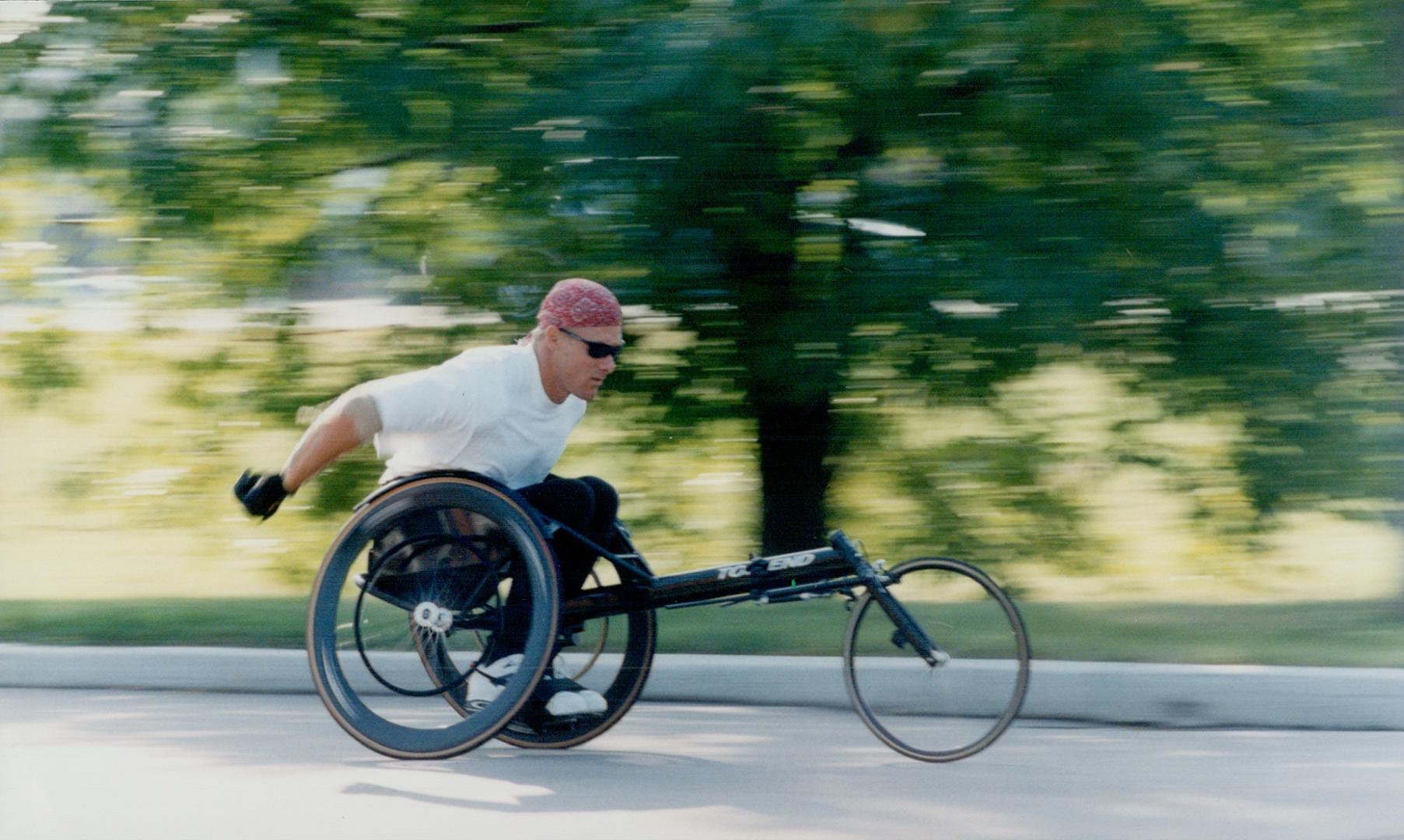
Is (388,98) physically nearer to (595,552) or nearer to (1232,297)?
(595,552)

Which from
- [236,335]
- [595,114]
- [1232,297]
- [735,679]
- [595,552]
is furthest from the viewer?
[236,335]

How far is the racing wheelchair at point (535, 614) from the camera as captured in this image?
4293 mm

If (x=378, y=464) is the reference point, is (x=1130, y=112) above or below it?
above

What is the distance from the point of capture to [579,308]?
14.6 ft

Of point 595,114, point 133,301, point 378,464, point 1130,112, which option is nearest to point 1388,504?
point 1130,112

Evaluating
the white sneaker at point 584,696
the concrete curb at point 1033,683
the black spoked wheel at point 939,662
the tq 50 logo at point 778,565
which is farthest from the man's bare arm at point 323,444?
the black spoked wheel at point 939,662

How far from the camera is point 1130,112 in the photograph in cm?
562

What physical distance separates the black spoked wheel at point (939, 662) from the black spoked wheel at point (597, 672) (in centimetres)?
65

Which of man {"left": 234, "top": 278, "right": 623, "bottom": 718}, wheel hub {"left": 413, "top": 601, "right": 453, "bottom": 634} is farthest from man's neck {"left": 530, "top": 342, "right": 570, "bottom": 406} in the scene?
wheel hub {"left": 413, "top": 601, "right": 453, "bottom": 634}

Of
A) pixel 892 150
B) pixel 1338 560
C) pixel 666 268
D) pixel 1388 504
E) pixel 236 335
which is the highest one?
pixel 892 150

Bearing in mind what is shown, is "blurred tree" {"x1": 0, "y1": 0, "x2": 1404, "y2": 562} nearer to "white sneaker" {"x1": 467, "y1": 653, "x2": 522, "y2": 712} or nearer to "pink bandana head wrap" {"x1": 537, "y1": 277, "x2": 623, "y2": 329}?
"pink bandana head wrap" {"x1": 537, "y1": 277, "x2": 623, "y2": 329}

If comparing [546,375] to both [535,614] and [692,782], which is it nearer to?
[535,614]

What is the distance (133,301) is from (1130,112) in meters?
4.16

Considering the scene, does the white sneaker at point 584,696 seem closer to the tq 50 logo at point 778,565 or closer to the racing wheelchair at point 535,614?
the racing wheelchair at point 535,614
